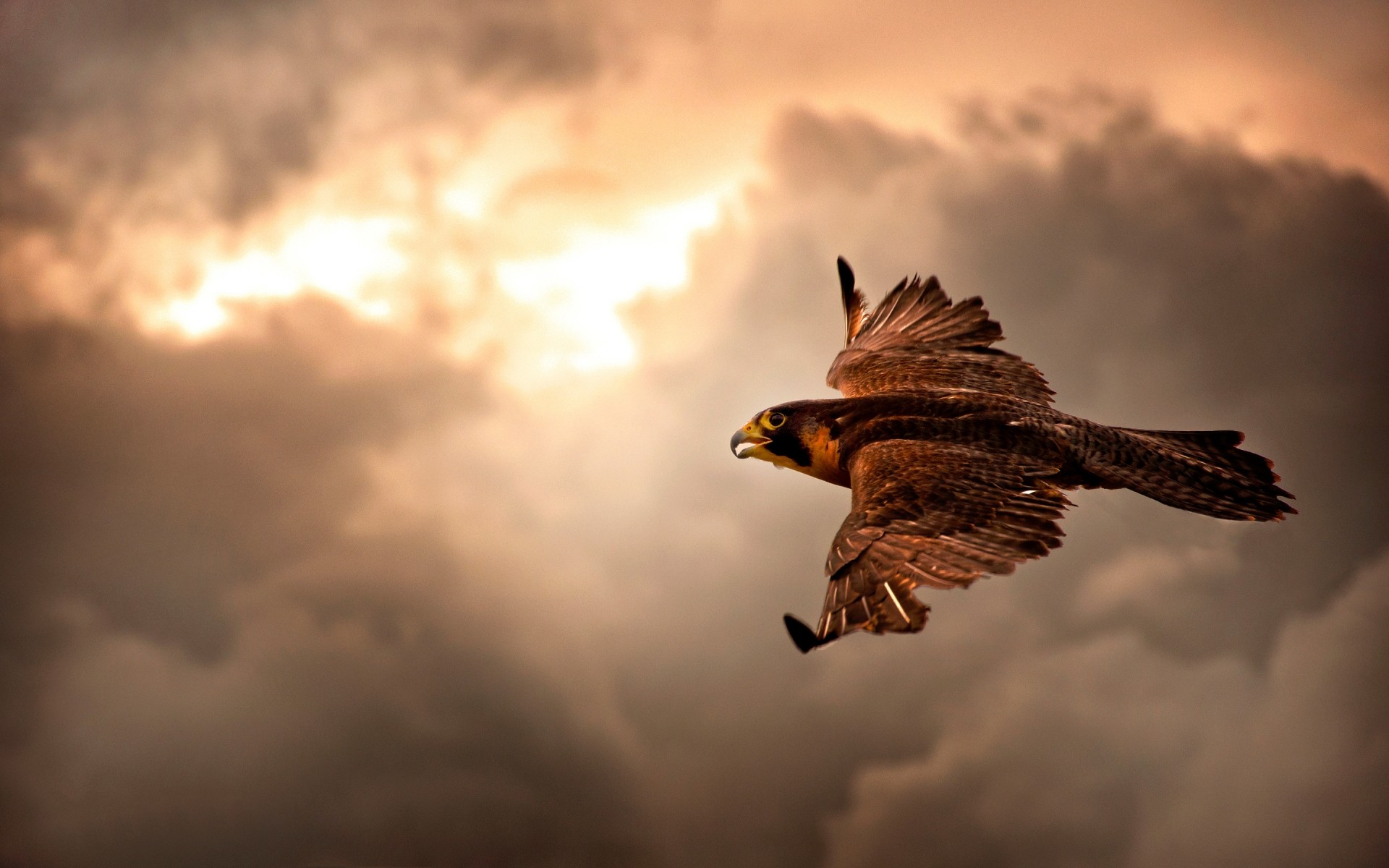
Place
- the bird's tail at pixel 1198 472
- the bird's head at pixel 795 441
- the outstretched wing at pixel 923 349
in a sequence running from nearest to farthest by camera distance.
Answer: the bird's tail at pixel 1198 472 → the bird's head at pixel 795 441 → the outstretched wing at pixel 923 349

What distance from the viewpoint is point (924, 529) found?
1219 cm

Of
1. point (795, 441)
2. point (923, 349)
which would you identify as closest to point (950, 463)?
point (795, 441)

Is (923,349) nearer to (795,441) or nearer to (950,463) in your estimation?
(795,441)

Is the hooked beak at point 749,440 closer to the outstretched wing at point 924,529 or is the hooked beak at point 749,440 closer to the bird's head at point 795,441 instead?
the bird's head at point 795,441

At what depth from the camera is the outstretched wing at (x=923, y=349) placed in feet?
58.9

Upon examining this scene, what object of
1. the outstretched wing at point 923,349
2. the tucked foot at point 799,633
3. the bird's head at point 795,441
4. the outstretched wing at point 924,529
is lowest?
the tucked foot at point 799,633

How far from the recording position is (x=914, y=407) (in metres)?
15.8

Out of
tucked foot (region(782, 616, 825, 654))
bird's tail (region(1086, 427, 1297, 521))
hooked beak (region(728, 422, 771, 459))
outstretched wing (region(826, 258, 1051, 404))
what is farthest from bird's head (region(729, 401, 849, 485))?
tucked foot (region(782, 616, 825, 654))

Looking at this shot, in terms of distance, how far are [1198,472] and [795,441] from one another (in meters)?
5.71

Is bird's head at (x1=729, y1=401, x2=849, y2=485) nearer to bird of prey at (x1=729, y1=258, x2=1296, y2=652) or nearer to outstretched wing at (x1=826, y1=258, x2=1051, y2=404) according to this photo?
bird of prey at (x1=729, y1=258, x2=1296, y2=652)

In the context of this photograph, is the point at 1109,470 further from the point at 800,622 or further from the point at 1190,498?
the point at 800,622

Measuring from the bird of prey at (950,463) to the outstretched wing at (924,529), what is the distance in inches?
0.7

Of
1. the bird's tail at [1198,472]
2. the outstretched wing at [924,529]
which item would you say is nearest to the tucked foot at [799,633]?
the outstretched wing at [924,529]

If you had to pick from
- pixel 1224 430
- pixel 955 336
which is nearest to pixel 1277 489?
pixel 1224 430
